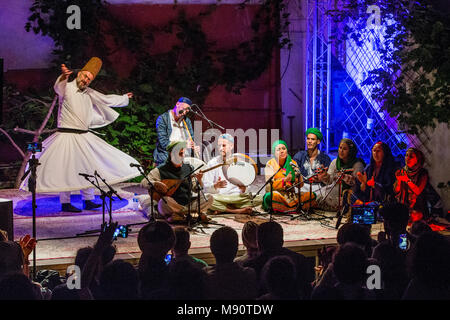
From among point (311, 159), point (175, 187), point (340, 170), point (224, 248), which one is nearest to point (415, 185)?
point (340, 170)

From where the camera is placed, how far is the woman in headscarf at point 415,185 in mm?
7383

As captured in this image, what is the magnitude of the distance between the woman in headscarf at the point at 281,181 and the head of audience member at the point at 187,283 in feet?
15.2

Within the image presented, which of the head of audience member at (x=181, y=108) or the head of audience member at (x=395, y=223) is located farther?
the head of audience member at (x=181, y=108)

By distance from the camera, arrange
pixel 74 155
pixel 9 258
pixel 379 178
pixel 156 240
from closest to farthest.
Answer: pixel 9 258, pixel 156 240, pixel 379 178, pixel 74 155

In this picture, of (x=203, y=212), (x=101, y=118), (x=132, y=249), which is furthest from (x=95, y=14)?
(x=132, y=249)

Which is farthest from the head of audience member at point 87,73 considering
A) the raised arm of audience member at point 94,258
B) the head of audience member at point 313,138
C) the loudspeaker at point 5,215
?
the raised arm of audience member at point 94,258

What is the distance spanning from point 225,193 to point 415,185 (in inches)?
103

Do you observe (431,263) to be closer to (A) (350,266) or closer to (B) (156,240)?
(A) (350,266)

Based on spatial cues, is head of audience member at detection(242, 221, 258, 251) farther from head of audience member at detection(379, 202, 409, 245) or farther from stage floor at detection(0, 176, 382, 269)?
stage floor at detection(0, 176, 382, 269)

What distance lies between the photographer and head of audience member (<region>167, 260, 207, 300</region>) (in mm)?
3434

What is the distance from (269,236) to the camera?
161 inches

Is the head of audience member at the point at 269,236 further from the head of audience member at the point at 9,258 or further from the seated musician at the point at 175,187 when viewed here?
the seated musician at the point at 175,187

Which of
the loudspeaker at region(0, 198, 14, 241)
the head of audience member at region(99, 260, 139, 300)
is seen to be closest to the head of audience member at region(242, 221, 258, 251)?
the head of audience member at region(99, 260, 139, 300)

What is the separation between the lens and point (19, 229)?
23.5 feet
